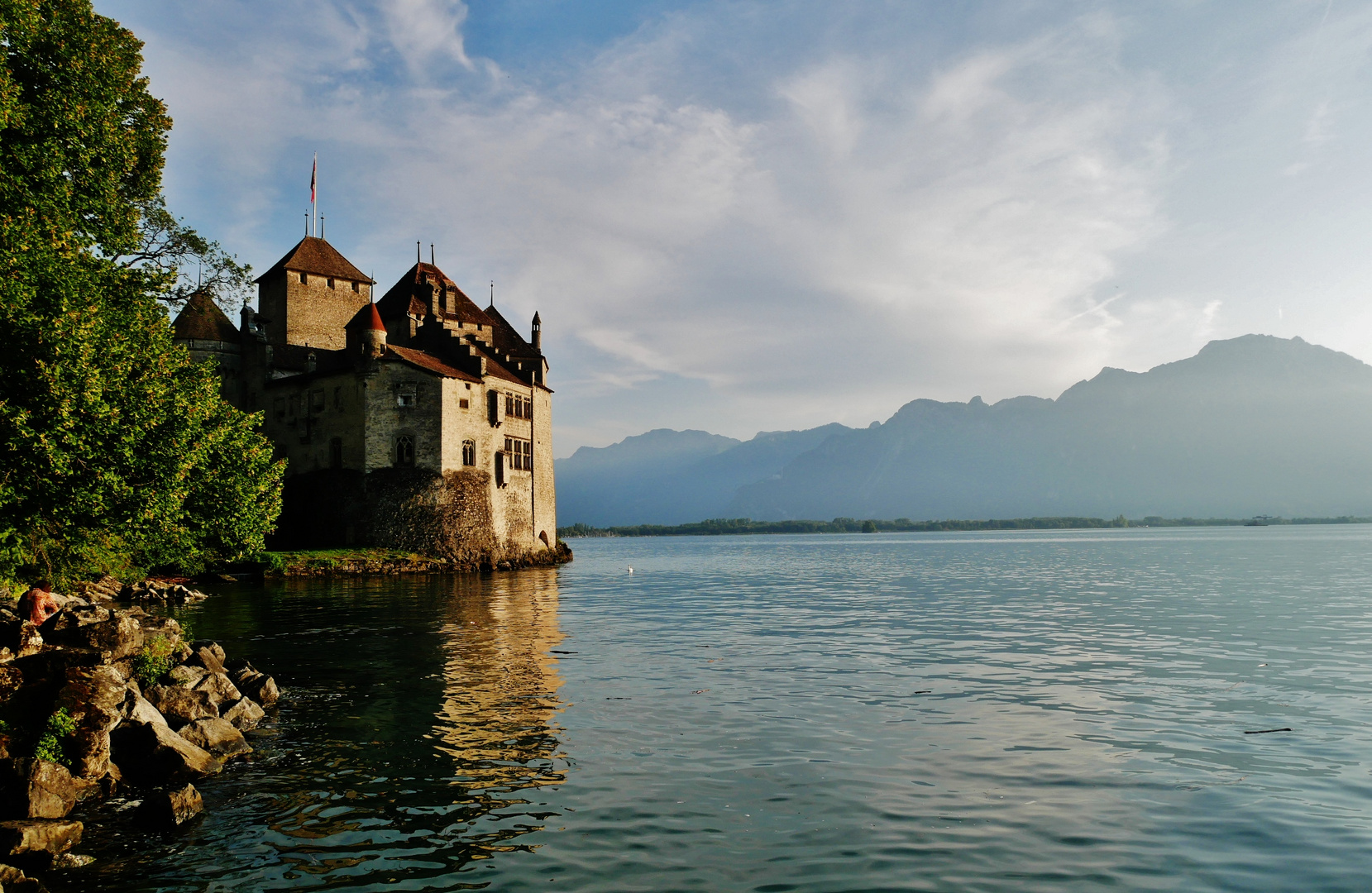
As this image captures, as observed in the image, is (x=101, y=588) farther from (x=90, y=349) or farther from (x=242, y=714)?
(x=242, y=714)

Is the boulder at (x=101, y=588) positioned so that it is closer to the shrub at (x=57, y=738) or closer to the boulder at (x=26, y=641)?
the boulder at (x=26, y=641)

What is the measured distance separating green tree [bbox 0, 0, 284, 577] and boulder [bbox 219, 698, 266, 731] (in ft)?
38.4

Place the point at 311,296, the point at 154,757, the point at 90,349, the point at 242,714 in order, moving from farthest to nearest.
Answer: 1. the point at 311,296
2. the point at 90,349
3. the point at 242,714
4. the point at 154,757

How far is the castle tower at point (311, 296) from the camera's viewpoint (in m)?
74.1

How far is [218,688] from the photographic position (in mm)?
16906

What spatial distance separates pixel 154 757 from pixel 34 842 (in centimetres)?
322

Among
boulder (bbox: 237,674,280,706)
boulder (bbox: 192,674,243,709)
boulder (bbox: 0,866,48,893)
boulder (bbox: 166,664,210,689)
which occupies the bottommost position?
boulder (bbox: 0,866,48,893)

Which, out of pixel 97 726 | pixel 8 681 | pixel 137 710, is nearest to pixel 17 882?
pixel 97 726

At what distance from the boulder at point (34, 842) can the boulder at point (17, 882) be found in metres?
0.59

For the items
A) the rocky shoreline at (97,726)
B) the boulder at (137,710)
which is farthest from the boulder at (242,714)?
the boulder at (137,710)

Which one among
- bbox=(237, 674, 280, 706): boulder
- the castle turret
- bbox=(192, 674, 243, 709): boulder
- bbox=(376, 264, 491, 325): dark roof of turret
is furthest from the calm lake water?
bbox=(376, 264, 491, 325): dark roof of turret

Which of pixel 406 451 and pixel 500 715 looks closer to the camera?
pixel 500 715

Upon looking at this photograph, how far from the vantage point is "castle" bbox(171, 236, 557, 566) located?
63875mm

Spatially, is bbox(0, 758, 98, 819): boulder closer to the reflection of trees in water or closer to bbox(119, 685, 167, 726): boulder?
bbox(119, 685, 167, 726): boulder
